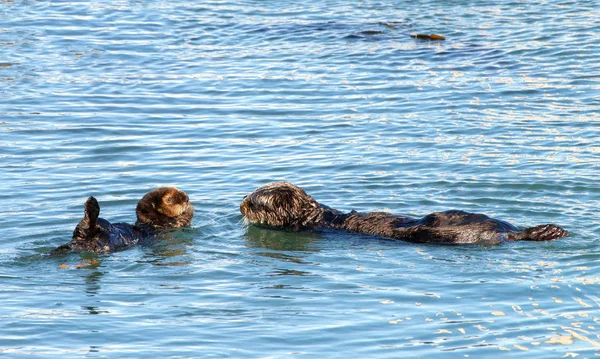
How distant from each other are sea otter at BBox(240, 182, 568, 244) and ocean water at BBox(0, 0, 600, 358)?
11 cm

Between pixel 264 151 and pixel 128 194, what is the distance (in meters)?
1.89

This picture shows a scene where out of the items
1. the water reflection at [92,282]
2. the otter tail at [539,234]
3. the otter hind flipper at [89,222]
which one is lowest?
the water reflection at [92,282]

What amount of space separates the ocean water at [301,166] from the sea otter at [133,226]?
0.36 feet

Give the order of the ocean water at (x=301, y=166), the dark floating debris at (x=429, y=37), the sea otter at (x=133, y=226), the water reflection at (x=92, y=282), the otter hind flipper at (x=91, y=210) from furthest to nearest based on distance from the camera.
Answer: the dark floating debris at (x=429, y=37), the sea otter at (x=133, y=226), the otter hind flipper at (x=91, y=210), the water reflection at (x=92, y=282), the ocean water at (x=301, y=166)

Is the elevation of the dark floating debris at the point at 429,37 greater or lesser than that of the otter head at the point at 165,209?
greater

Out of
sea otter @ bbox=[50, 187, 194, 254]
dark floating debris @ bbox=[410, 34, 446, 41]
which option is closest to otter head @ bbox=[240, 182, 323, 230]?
sea otter @ bbox=[50, 187, 194, 254]

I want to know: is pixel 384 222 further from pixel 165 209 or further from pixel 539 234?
pixel 165 209

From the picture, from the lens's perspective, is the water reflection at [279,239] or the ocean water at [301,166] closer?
the ocean water at [301,166]

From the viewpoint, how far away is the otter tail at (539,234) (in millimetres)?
6867

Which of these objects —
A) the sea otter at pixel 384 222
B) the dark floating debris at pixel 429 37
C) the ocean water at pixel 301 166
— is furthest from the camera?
the dark floating debris at pixel 429 37

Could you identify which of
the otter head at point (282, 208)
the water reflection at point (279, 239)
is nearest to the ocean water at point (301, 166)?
the water reflection at point (279, 239)

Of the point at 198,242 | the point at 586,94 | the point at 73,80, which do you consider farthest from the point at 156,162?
the point at 586,94

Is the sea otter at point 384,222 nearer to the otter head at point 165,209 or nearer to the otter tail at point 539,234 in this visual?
the otter tail at point 539,234

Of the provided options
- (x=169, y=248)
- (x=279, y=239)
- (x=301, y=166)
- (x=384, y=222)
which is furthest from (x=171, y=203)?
(x=301, y=166)
